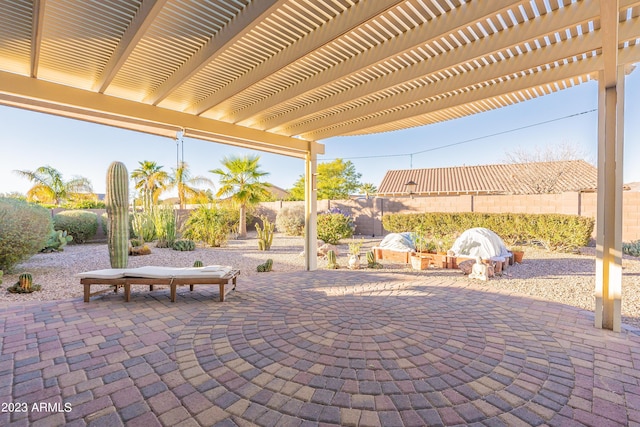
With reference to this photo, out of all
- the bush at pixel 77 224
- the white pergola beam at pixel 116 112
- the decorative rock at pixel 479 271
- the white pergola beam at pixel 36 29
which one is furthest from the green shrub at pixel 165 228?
the decorative rock at pixel 479 271

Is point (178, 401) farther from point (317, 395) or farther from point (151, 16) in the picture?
point (151, 16)

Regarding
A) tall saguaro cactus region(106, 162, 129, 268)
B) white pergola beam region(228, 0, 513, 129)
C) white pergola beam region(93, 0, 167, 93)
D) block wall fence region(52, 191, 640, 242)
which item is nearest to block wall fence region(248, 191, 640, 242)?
block wall fence region(52, 191, 640, 242)

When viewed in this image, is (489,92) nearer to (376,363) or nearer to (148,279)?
(376,363)

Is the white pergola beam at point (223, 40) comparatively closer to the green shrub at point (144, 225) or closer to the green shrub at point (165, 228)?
the green shrub at point (165, 228)

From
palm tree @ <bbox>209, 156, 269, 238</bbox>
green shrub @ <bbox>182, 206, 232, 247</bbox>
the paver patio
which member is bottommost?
the paver patio

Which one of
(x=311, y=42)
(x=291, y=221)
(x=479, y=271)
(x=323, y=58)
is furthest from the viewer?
(x=291, y=221)

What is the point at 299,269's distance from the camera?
7.43 metres

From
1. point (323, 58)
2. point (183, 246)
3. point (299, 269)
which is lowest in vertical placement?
point (299, 269)

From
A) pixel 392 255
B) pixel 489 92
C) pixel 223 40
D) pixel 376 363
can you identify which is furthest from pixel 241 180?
pixel 376 363

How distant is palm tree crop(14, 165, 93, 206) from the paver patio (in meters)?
19.7

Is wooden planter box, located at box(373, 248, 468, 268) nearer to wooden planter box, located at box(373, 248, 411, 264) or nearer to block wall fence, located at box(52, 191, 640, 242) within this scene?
wooden planter box, located at box(373, 248, 411, 264)

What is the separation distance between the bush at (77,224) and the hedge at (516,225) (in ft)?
38.5

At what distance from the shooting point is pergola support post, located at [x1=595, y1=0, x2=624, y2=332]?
3.35 metres

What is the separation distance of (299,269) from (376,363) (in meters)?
4.86
